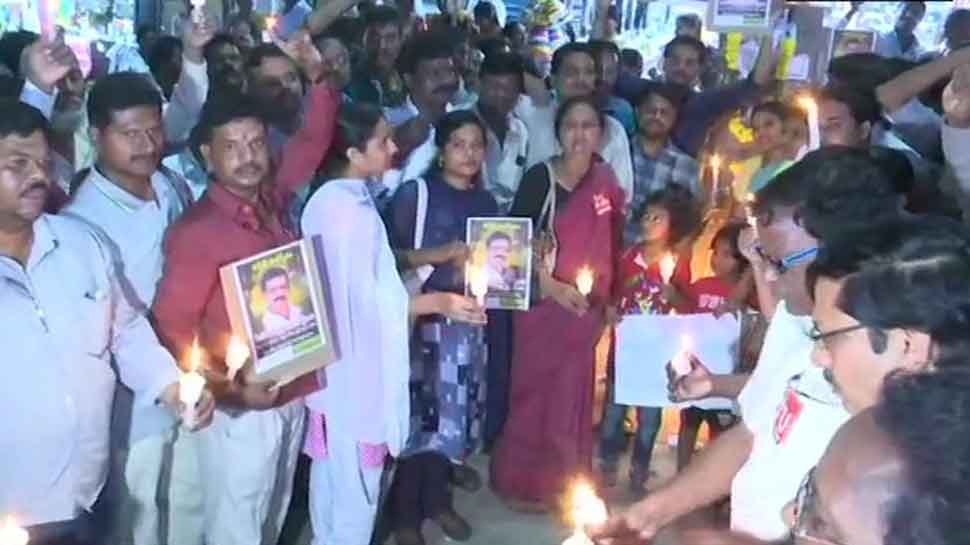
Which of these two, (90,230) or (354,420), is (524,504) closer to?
(354,420)

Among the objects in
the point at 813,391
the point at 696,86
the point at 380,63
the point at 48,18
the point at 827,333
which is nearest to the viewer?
the point at 827,333

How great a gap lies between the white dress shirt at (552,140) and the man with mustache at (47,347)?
226cm

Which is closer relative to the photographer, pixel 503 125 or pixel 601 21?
pixel 503 125

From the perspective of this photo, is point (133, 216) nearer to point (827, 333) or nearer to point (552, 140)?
point (827, 333)

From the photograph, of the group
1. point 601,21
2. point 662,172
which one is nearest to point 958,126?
point 662,172

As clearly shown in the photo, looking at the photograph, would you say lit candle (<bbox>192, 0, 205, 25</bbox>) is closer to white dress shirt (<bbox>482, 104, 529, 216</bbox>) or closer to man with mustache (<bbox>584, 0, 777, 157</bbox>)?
white dress shirt (<bbox>482, 104, 529, 216</bbox>)

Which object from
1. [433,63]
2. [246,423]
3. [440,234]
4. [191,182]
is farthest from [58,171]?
[433,63]

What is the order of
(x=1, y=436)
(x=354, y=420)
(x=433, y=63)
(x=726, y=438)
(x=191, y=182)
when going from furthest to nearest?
(x=433, y=63)
(x=191, y=182)
(x=354, y=420)
(x=1, y=436)
(x=726, y=438)

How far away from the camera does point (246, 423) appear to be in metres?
3.21

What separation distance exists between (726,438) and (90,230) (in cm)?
156

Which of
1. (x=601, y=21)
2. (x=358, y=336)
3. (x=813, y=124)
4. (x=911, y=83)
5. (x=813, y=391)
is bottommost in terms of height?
(x=358, y=336)

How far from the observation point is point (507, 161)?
470 centimetres

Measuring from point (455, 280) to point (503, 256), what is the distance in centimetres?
20

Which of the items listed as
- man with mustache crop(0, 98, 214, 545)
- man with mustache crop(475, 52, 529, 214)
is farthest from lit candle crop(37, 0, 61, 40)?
man with mustache crop(475, 52, 529, 214)
